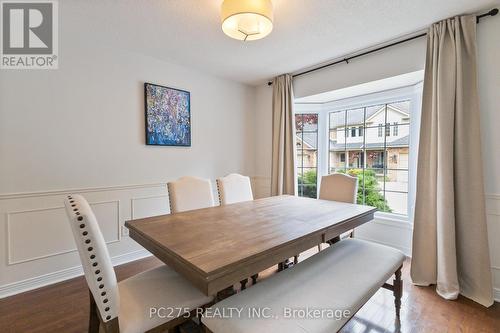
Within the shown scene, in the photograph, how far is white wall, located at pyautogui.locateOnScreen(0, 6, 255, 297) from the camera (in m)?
2.07

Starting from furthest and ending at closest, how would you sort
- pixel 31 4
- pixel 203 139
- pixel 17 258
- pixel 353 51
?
pixel 203 139, pixel 353 51, pixel 17 258, pixel 31 4

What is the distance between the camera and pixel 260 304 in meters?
1.14

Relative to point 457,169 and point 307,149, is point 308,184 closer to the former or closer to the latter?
point 307,149

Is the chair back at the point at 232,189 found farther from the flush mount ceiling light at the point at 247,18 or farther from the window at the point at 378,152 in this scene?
the window at the point at 378,152

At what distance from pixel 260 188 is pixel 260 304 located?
2.88 metres

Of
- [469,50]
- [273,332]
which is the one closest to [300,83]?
[469,50]

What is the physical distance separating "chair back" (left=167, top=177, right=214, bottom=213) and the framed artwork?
0.95m

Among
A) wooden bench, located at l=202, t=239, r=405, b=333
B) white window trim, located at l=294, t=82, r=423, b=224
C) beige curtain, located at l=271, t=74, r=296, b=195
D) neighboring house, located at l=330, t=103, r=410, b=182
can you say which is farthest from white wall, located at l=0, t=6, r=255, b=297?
neighboring house, located at l=330, t=103, r=410, b=182

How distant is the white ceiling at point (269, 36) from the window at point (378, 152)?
3.00 feet

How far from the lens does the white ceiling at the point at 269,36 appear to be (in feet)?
6.11

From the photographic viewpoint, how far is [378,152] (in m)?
3.10

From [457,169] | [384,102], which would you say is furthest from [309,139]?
[457,169]

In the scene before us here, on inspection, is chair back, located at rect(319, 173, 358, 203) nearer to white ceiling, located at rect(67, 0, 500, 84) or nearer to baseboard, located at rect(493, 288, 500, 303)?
baseboard, located at rect(493, 288, 500, 303)

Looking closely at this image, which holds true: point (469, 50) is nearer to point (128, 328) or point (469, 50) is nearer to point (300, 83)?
point (300, 83)
